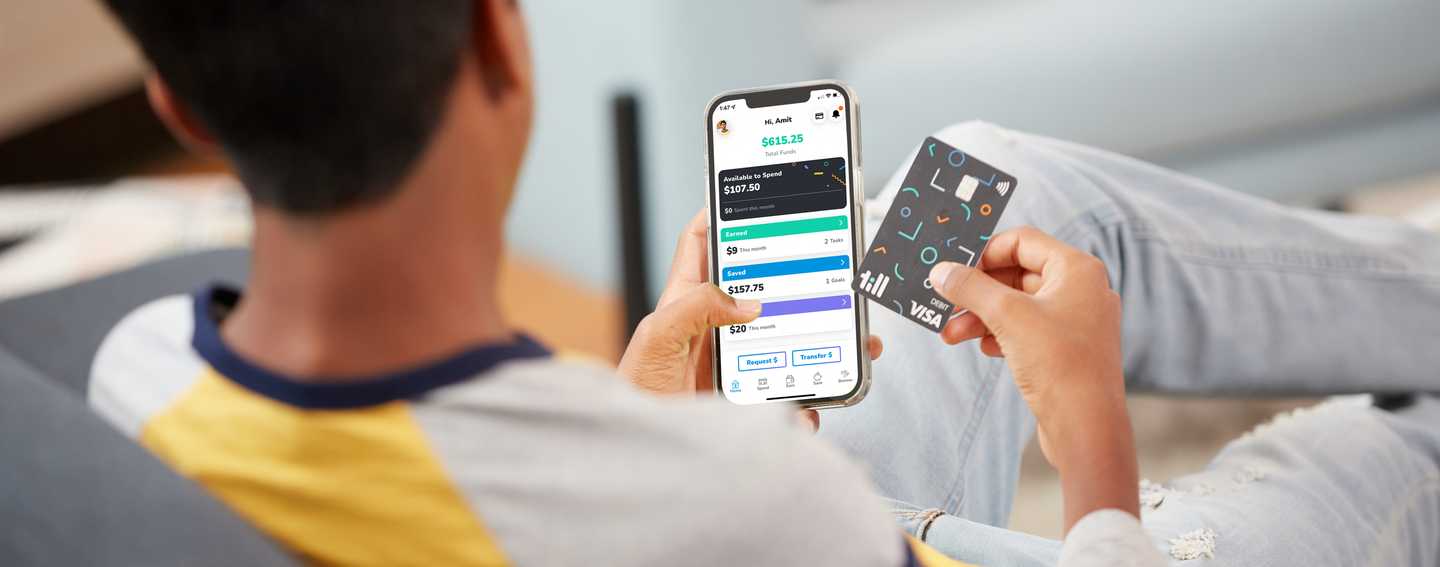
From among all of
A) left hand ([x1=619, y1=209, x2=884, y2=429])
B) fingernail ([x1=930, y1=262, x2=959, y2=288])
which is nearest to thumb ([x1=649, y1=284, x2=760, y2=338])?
left hand ([x1=619, y1=209, x2=884, y2=429])

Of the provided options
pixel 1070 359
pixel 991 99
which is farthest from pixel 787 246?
pixel 991 99

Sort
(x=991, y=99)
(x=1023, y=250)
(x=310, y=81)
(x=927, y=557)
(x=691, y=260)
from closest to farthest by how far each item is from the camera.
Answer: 1. (x=310, y=81)
2. (x=927, y=557)
3. (x=1023, y=250)
4. (x=691, y=260)
5. (x=991, y=99)

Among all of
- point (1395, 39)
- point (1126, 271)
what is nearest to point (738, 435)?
point (1126, 271)

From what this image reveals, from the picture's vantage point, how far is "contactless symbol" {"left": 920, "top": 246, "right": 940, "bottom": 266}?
708mm

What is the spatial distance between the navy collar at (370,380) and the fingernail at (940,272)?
285 millimetres

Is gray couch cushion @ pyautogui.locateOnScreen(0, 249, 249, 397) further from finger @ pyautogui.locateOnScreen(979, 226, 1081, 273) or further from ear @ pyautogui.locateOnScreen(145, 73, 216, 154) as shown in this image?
finger @ pyautogui.locateOnScreen(979, 226, 1081, 273)

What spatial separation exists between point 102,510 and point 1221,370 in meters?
0.69

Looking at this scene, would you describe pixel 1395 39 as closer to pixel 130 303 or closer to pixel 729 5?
pixel 729 5

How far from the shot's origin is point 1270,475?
0.76 m

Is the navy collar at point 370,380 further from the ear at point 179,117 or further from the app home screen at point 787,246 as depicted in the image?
the app home screen at point 787,246

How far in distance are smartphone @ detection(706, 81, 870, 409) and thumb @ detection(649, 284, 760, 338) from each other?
2cm

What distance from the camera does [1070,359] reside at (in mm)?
585

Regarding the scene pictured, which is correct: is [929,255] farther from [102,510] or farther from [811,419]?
[102,510]

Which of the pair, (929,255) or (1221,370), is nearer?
(929,255)
